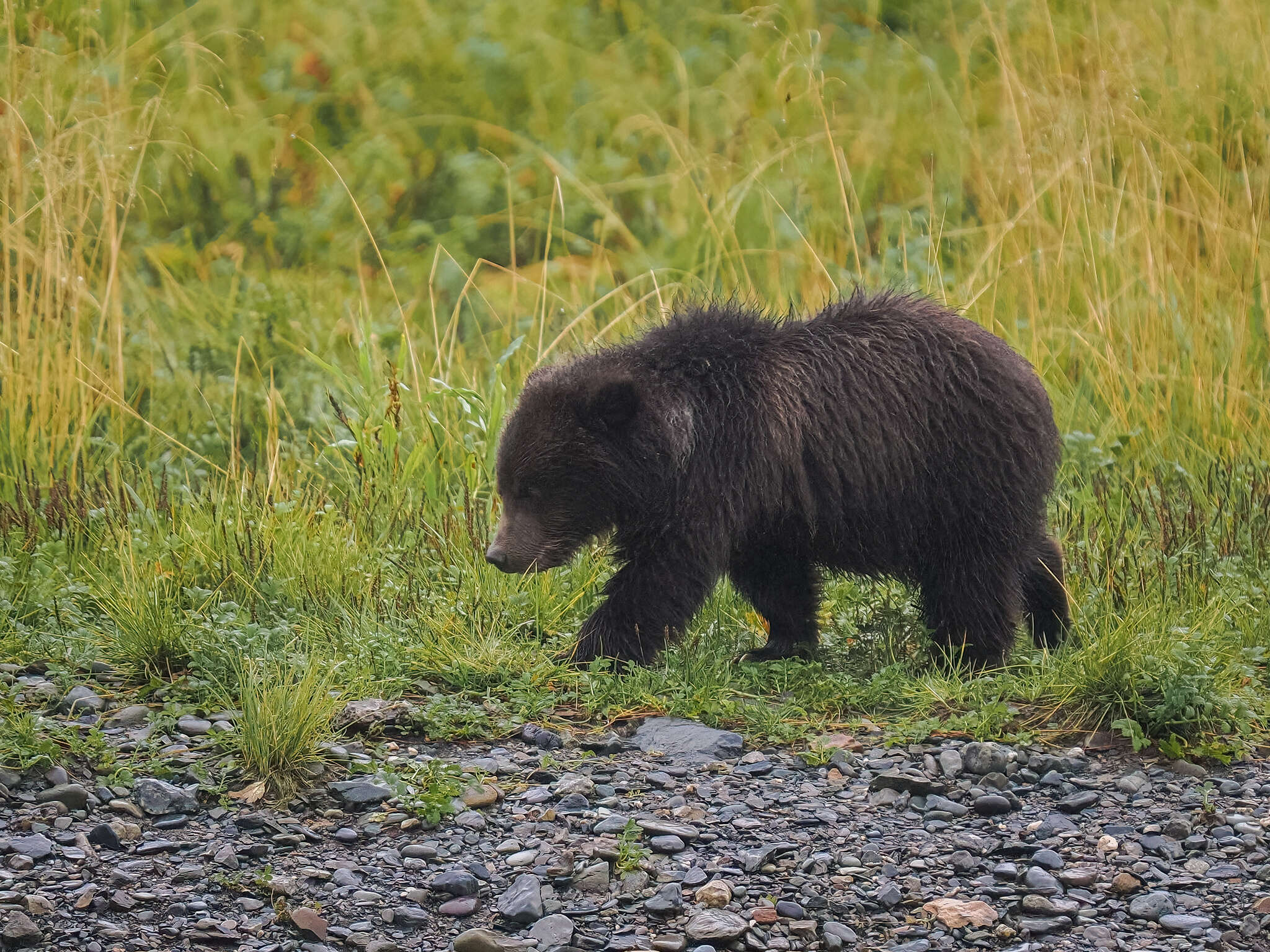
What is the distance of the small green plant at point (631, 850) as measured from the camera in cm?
377

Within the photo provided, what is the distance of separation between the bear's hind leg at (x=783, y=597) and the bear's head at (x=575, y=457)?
587mm

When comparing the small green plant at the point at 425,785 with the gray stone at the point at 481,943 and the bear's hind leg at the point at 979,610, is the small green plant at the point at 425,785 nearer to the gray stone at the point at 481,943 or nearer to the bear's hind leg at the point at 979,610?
the gray stone at the point at 481,943

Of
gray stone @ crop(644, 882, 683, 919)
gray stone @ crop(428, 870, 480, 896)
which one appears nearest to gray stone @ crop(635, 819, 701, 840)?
gray stone @ crop(644, 882, 683, 919)

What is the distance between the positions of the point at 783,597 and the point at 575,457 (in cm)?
101

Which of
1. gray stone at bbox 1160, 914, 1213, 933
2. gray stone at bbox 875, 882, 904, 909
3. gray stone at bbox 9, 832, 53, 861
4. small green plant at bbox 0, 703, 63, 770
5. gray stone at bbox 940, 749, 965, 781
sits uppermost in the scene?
small green plant at bbox 0, 703, 63, 770

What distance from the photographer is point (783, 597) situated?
224 inches

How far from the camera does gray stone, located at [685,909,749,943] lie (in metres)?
3.49

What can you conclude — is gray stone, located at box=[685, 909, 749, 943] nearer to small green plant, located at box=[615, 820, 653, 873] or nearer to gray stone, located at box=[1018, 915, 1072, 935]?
small green plant, located at box=[615, 820, 653, 873]

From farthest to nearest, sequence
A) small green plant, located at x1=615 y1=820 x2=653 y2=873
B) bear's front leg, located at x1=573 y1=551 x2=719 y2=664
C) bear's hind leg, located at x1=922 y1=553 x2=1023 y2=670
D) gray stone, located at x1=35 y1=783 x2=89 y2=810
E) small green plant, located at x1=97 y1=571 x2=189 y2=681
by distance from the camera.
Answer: bear's hind leg, located at x1=922 y1=553 x2=1023 y2=670 → bear's front leg, located at x1=573 y1=551 x2=719 y2=664 → small green plant, located at x1=97 y1=571 x2=189 y2=681 → gray stone, located at x1=35 y1=783 x2=89 y2=810 → small green plant, located at x1=615 y1=820 x2=653 y2=873

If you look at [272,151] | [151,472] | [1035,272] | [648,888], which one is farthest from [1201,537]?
[272,151]

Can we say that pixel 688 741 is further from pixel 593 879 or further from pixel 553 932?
pixel 553 932

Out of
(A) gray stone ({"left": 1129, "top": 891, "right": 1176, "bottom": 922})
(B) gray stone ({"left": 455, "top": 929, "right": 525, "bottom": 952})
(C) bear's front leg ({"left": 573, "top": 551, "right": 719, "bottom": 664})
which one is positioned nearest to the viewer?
(B) gray stone ({"left": 455, "top": 929, "right": 525, "bottom": 952})

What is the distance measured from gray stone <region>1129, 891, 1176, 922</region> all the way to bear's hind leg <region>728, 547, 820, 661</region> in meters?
2.09

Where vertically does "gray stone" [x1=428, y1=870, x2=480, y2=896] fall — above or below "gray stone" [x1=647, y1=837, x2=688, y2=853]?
above
